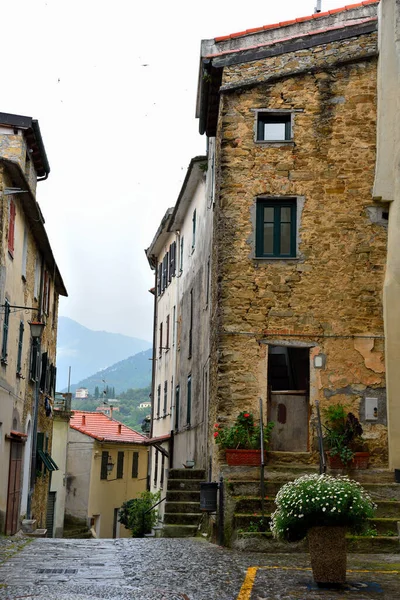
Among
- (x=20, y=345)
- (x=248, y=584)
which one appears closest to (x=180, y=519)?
(x=20, y=345)

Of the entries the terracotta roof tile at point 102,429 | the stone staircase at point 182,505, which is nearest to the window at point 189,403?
the stone staircase at point 182,505

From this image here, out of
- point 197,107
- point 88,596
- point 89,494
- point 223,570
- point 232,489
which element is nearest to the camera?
point 88,596

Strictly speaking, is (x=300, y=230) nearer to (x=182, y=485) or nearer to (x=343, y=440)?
(x=343, y=440)

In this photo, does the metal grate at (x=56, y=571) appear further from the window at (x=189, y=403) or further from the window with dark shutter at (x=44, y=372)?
the window with dark shutter at (x=44, y=372)

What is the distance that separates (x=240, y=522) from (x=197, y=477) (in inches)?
280

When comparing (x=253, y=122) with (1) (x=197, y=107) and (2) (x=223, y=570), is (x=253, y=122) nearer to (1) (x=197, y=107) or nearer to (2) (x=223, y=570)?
(1) (x=197, y=107)

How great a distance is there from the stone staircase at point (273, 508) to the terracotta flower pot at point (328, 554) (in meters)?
3.98

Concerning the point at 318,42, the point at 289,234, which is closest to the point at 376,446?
the point at 289,234

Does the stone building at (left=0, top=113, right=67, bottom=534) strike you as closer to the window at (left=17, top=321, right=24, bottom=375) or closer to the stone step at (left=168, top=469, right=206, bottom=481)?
the window at (left=17, top=321, right=24, bottom=375)

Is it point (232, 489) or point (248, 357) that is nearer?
point (232, 489)

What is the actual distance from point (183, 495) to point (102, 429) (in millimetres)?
30789

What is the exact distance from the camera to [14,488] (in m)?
22.2

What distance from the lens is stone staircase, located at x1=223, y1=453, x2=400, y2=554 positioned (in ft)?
41.9

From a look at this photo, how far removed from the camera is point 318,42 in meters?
17.1
